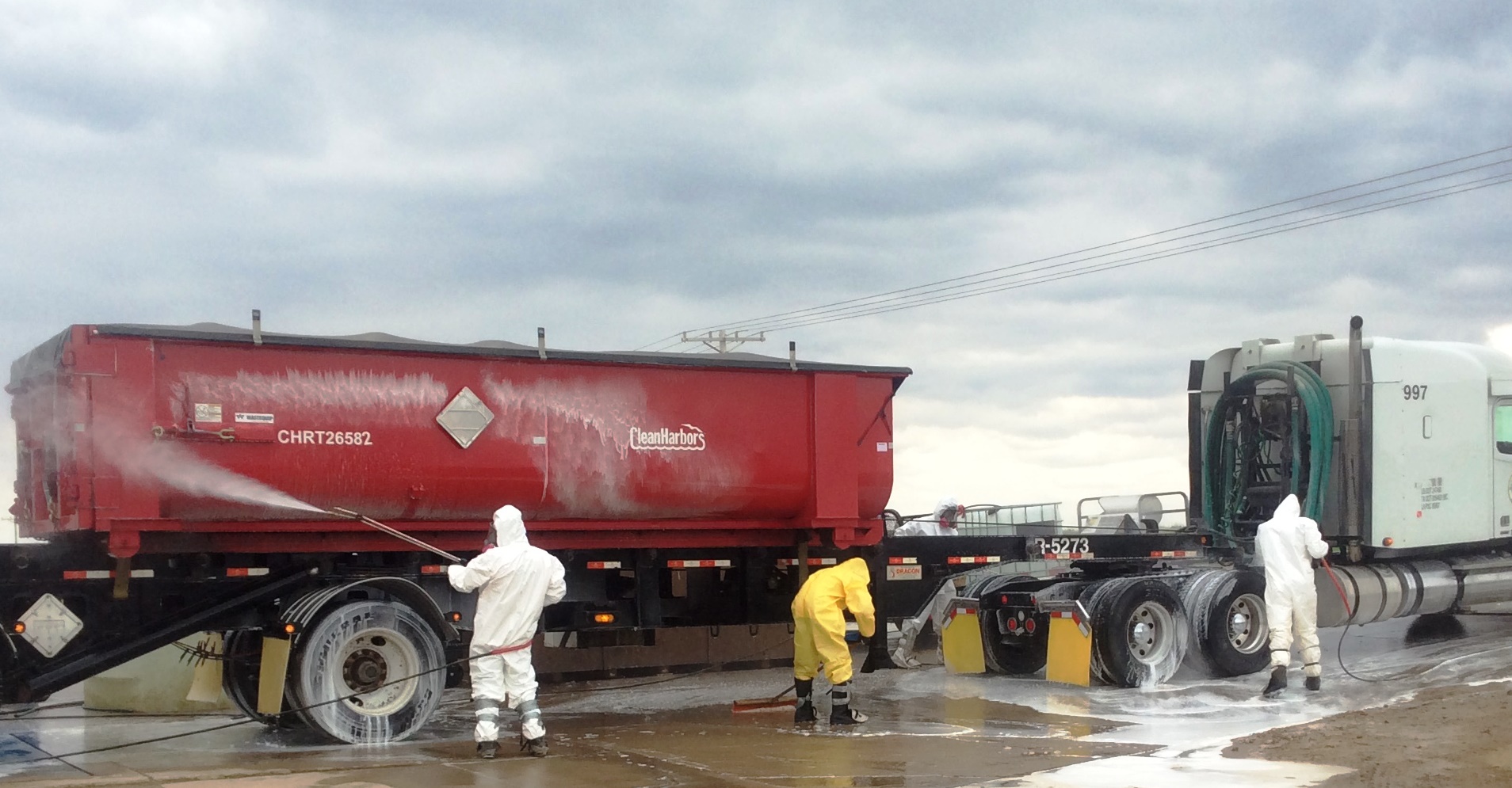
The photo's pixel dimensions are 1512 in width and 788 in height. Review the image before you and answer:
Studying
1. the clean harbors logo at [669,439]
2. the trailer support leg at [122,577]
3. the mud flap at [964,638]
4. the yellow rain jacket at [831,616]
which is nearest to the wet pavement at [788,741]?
the mud flap at [964,638]

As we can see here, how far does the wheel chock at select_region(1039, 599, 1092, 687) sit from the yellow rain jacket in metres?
3.32

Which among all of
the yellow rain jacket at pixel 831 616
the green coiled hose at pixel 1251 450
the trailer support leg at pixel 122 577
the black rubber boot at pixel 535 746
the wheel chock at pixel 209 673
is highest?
the green coiled hose at pixel 1251 450

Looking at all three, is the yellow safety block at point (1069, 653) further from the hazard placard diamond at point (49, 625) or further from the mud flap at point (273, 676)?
the hazard placard diamond at point (49, 625)

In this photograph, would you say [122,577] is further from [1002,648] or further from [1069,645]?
[1002,648]

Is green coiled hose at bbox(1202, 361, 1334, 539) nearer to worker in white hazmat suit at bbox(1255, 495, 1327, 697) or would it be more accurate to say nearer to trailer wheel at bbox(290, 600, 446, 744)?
worker in white hazmat suit at bbox(1255, 495, 1327, 697)

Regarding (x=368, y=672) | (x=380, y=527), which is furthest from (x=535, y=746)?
(x=380, y=527)

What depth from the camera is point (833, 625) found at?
1131 centimetres

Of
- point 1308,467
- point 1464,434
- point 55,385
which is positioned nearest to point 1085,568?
point 1308,467

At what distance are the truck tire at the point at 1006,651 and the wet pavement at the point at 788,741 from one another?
268 mm

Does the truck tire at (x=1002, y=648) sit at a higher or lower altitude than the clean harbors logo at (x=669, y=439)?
lower

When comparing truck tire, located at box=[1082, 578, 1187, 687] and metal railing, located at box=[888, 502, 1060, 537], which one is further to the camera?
metal railing, located at box=[888, 502, 1060, 537]

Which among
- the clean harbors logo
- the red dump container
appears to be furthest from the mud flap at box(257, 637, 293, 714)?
the clean harbors logo

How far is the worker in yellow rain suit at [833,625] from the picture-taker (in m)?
11.3

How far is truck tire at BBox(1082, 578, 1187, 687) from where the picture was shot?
552 inches
